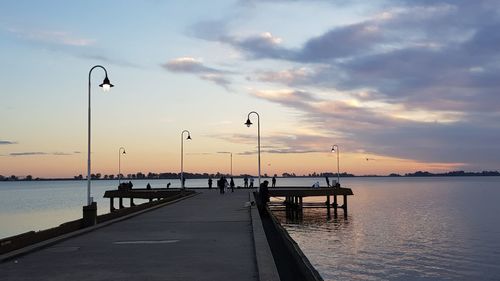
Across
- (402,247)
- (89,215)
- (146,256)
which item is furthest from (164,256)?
(402,247)

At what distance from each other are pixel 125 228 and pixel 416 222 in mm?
40623

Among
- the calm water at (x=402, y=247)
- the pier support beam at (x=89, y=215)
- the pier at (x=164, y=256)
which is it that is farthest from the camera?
the calm water at (x=402, y=247)

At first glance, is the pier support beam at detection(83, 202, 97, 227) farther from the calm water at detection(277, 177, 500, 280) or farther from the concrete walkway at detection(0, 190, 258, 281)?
the calm water at detection(277, 177, 500, 280)

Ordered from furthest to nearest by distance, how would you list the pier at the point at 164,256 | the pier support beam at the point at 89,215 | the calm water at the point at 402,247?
the calm water at the point at 402,247
the pier support beam at the point at 89,215
the pier at the point at 164,256

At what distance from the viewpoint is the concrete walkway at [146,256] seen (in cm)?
1067

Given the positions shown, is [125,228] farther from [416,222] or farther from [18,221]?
[18,221]

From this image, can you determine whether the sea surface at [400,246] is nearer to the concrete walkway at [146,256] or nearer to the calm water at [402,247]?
the calm water at [402,247]

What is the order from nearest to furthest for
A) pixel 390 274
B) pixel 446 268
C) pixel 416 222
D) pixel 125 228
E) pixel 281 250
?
pixel 281 250 → pixel 125 228 → pixel 390 274 → pixel 446 268 → pixel 416 222

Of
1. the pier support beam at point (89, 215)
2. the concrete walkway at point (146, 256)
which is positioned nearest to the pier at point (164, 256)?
the concrete walkway at point (146, 256)

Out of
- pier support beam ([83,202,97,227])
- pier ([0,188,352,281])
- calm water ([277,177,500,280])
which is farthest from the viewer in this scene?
calm water ([277,177,500,280])

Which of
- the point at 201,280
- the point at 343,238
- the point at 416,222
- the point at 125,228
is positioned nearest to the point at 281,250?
the point at 201,280

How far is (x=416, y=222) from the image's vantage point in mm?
53562

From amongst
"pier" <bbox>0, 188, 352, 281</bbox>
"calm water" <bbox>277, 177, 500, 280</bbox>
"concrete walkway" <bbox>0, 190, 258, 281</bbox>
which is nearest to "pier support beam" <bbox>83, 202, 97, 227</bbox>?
"pier" <bbox>0, 188, 352, 281</bbox>

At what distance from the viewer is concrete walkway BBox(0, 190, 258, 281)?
10670 millimetres
